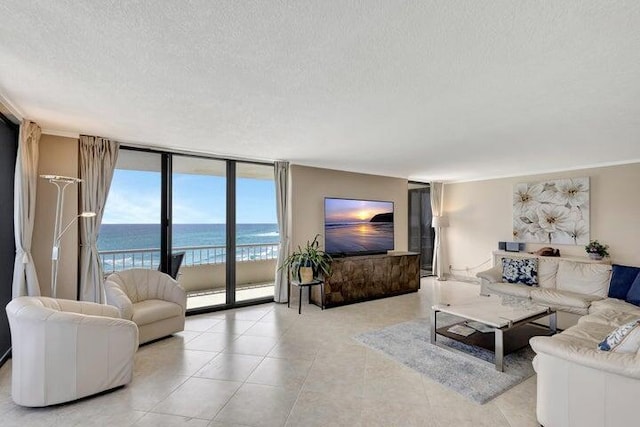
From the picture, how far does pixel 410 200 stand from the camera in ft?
25.1

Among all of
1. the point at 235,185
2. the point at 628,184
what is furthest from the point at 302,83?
the point at 628,184

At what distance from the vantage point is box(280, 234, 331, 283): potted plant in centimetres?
480

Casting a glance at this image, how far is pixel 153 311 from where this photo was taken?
11.1 feet

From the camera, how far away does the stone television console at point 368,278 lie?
5035 mm

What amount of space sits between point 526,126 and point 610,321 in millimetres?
2135

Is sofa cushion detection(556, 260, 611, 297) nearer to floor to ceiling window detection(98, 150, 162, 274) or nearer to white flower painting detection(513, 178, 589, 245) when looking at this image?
white flower painting detection(513, 178, 589, 245)

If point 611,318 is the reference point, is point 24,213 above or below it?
above

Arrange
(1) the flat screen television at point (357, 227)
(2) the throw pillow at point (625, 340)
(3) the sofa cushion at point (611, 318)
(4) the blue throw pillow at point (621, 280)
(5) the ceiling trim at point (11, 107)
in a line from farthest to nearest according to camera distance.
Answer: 1. (1) the flat screen television at point (357, 227)
2. (4) the blue throw pillow at point (621, 280)
3. (3) the sofa cushion at point (611, 318)
4. (5) the ceiling trim at point (11, 107)
5. (2) the throw pillow at point (625, 340)

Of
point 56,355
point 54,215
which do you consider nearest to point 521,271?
point 56,355

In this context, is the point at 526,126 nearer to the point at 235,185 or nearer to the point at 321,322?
the point at 321,322

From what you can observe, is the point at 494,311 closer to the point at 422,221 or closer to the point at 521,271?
the point at 521,271

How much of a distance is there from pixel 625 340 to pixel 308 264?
3.63 metres

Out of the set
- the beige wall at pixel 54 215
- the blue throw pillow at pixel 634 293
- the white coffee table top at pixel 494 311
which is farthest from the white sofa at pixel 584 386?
the beige wall at pixel 54 215

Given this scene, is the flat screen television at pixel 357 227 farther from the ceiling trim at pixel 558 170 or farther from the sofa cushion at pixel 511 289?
the ceiling trim at pixel 558 170
